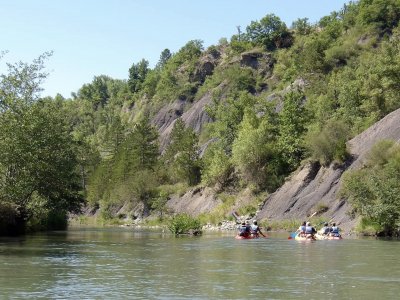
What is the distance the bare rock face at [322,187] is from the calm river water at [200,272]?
24940mm

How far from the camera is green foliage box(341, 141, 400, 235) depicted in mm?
53812

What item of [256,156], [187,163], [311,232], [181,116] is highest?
[181,116]

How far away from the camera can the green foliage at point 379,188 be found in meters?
53.8

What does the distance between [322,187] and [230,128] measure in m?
36.5

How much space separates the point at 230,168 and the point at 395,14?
2383 inches

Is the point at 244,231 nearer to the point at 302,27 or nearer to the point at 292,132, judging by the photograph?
the point at 292,132

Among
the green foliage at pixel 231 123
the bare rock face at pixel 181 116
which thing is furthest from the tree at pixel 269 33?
the green foliage at pixel 231 123

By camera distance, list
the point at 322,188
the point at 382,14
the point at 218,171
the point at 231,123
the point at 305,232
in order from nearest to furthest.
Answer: the point at 305,232
the point at 322,188
the point at 218,171
the point at 231,123
the point at 382,14

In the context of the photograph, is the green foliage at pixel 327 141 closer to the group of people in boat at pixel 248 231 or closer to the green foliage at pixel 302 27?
the group of people in boat at pixel 248 231

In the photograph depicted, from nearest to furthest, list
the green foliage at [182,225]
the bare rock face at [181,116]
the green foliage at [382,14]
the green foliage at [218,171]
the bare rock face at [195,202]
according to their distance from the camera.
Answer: the green foliage at [182,225] → the bare rock face at [195,202] → the green foliage at [218,171] → the green foliage at [382,14] → the bare rock face at [181,116]

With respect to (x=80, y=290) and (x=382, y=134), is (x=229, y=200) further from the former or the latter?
(x=80, y=290)

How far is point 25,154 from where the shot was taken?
5400cm

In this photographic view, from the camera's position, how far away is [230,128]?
109m

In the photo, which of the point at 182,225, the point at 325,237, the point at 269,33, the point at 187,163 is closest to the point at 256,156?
the point at 187,163
